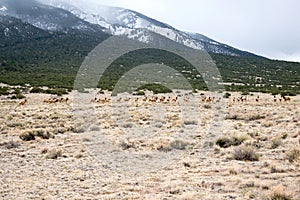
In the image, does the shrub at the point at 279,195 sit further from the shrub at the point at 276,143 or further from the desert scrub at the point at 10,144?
the desert scrub at the point at 10,144

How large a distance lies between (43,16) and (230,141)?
16499cm

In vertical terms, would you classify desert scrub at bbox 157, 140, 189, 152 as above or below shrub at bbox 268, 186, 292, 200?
below

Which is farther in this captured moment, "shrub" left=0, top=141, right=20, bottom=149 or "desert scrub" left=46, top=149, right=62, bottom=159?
"shrub" left=0, top=141, right=20, bottom=149

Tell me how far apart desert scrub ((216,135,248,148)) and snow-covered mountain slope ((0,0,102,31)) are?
14261cm

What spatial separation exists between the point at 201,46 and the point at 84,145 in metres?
163

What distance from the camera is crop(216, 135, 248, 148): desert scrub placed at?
15078mm

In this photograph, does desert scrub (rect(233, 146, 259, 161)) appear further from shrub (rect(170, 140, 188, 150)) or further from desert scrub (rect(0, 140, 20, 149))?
desert scrub (rect(0, 140, 20, 149))

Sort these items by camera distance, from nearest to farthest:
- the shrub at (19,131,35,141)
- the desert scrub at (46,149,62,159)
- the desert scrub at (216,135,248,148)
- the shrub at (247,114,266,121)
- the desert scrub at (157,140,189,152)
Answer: the desert scrub at (46,149,62,159) < the desert scrub at (157,140,189,152) < the desert scrub at (216,135,248,148) < the shrub at (19,131,35,141) < the shrub at (247,114,266,121)

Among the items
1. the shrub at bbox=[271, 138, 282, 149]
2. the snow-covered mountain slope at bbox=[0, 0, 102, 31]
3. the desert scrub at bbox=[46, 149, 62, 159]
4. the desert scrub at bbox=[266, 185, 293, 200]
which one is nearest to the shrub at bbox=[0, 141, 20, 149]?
the desert scrub at bbox=[46, 149, 62, 159]

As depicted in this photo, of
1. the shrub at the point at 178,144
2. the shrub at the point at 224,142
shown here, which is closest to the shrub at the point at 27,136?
the shrub at the point at 178,144

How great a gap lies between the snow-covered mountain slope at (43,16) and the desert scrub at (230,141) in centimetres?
14261

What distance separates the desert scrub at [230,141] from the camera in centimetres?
1508

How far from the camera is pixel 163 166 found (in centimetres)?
1188

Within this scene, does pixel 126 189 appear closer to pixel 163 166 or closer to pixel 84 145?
pixel 163 166
